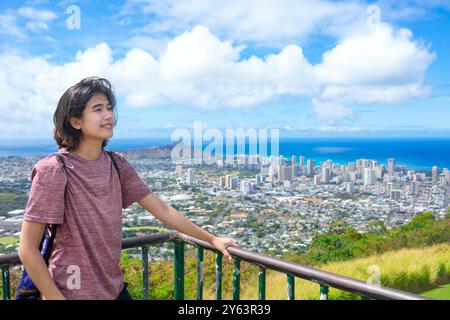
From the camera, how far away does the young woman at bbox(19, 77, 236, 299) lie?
55.7 inches

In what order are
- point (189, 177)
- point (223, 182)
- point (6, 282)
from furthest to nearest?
point (223, 182) → point (189, 177) → point (6, 282)

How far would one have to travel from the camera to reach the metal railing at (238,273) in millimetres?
1369

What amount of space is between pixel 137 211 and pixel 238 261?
281 centimetres

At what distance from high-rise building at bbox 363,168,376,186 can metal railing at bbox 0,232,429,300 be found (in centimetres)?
1212

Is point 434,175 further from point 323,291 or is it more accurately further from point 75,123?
point 75,123

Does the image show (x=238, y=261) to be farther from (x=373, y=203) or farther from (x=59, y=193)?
(x=373, y=203)

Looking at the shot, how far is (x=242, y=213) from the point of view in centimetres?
959

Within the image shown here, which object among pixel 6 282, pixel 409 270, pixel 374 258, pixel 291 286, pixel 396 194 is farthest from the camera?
pixel 396 194

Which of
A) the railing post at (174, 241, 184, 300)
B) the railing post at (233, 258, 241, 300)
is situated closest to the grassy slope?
the railing post at (174, 241, 184, 300)

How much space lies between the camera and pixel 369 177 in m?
13.6

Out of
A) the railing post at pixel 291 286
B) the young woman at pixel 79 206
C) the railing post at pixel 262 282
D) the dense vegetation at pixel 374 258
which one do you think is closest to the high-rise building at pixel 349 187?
the dense vegetation at pixel 374 258

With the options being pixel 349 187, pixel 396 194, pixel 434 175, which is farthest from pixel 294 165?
pixel 434 175

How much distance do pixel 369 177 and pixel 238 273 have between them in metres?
12.5

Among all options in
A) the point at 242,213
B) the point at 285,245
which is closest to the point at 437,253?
the point at 285,245
